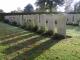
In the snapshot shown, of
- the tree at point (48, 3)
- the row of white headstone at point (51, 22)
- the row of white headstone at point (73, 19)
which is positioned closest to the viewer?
the row of white headstone at point (51, 22)

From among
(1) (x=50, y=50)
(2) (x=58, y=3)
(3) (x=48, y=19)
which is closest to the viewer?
(1) (x=50, y=50)

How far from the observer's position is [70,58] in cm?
617

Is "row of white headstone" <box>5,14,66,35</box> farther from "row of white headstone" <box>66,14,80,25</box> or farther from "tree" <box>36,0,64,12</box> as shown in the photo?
"tree" <box>36,0,64,12</box>

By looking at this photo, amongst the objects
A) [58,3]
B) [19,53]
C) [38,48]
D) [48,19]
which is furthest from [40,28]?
[58,3]

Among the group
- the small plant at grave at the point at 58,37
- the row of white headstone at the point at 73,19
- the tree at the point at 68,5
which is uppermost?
the tree at the point at 68,5

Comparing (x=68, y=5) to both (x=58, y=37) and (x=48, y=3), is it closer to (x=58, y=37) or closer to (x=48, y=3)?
(x=48, y=3)

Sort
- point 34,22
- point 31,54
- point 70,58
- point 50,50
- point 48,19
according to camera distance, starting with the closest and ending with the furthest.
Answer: point 70,58 → point 31,54 → point 50,50 → point 48,19 → point 34,22

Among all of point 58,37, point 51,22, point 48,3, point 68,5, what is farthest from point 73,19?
point 48,3

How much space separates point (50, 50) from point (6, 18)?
58.8ft

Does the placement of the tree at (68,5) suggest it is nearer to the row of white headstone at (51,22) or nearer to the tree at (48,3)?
the tree at (48,3)

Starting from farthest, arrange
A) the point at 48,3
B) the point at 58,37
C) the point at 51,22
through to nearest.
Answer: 1. the point at 48,3
2. the point at 51,22
3. the point at 58,37

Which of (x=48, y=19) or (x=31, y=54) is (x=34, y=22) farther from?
(x=31, y=54)

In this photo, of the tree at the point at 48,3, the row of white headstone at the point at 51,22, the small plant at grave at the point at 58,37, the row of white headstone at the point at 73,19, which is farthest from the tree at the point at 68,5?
the small plant at grave at the point at 58,37

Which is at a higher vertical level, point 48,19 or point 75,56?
point 48,19
